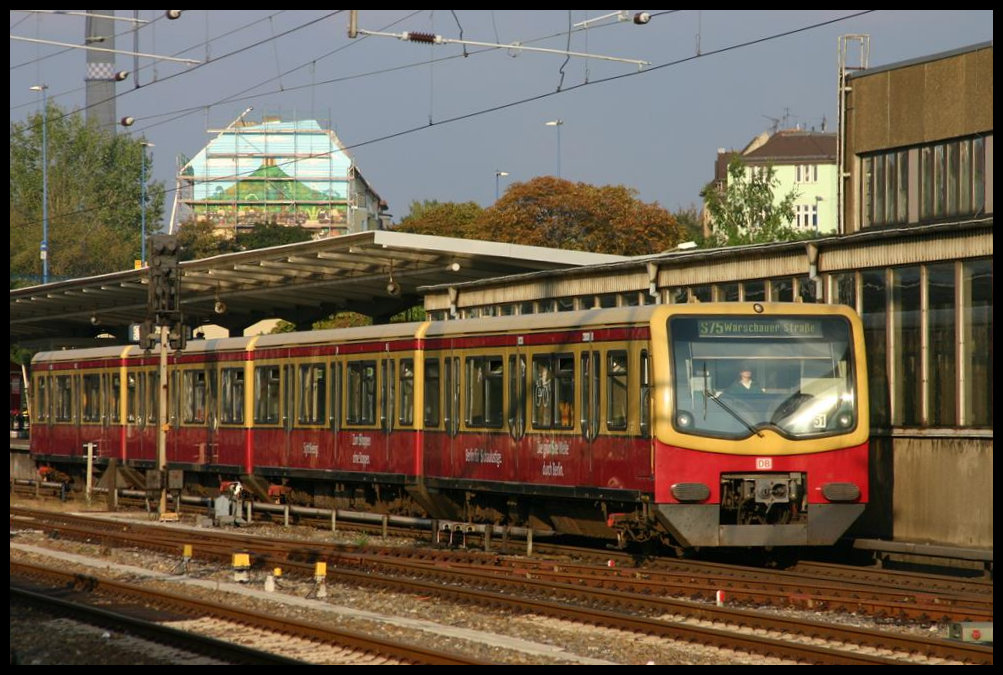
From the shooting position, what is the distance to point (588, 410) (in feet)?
59.9

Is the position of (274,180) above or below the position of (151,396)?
above

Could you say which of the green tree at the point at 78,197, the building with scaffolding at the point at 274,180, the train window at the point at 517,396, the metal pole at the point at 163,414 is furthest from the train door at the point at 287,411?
the building with scaffolding at the point at 274,180

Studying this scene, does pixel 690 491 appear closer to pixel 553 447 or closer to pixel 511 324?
pixel 553 447

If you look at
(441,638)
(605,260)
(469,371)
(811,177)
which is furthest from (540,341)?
(811,177)

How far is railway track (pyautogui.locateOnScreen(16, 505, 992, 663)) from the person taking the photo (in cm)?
1165

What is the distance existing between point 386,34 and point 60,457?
1646 centimetres

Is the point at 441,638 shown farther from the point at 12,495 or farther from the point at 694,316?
the point at 12,495

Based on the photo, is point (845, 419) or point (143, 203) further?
point (143, 203)

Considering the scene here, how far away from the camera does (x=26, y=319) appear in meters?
46.4

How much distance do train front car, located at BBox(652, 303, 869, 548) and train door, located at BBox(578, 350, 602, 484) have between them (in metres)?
1.32

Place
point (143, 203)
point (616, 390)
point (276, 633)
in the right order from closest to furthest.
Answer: point (276, 633)
point (616, 390)
point (143, 203)

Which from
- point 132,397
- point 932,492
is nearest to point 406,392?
point 932,492

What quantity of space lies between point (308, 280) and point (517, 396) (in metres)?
14.2

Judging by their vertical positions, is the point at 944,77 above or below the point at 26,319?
above
